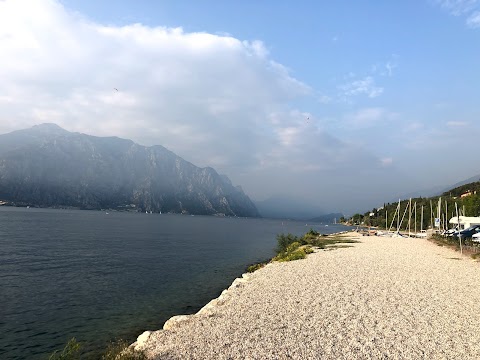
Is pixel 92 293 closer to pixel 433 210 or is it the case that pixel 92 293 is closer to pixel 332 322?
pixel 332 322

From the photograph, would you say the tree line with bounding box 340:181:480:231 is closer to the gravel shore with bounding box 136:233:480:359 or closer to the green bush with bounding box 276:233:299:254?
the green bush with bounding box 276:233:299:254

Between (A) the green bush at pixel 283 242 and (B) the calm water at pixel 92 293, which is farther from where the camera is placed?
(A) the green bush at pixel 283 242

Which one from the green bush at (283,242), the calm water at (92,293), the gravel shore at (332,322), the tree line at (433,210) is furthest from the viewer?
the tree line at (433,210)

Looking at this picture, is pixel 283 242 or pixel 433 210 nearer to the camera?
pixel 283 242

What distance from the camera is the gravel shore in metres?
11.8

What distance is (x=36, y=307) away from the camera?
23438 mm

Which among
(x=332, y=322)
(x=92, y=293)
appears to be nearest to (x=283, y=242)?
(x=92, y=293)

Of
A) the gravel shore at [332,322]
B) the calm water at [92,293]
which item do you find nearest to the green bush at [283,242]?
the calm water at [92,293]

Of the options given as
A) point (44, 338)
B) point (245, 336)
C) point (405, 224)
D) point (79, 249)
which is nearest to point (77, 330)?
point (44, 338)

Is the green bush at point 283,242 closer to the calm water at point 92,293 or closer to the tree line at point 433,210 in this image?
the calm water at point 92,293

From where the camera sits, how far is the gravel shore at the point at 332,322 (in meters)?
11.8

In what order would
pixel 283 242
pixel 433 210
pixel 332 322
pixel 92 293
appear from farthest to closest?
pixel 433 210
pixel 283 242
pixel 92 293
pixel 332 322

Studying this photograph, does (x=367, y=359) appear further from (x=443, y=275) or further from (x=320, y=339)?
(x=443, y=275)

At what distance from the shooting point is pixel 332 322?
49.0 feet
